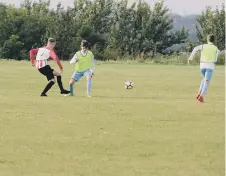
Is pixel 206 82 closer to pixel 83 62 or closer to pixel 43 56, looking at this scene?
pixel 83 62

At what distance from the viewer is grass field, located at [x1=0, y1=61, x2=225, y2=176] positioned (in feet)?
25.3

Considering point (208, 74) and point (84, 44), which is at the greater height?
point (84, 44)

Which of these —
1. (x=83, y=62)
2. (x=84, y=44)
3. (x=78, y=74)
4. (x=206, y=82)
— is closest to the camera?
(x=206, y=82)

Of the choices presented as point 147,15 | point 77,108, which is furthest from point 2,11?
point 77,108

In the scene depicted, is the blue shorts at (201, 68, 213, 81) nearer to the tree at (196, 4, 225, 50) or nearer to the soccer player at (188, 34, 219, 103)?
the soccer player at (188, 34, 219, 103)

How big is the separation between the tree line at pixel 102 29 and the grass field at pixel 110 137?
51820 millimetres

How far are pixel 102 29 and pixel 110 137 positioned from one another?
68.9m

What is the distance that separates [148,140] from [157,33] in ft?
213

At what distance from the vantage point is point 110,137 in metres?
10.0

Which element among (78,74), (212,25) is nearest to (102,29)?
(212,25)

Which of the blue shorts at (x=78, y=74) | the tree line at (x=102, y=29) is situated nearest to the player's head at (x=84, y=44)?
the blue shorts at (x=78, y=74)

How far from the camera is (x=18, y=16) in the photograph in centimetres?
6981

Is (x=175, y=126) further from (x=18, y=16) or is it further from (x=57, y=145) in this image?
(x=18, y=16)

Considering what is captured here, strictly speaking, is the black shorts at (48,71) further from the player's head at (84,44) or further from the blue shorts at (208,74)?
the blue shorts at (208,74)
